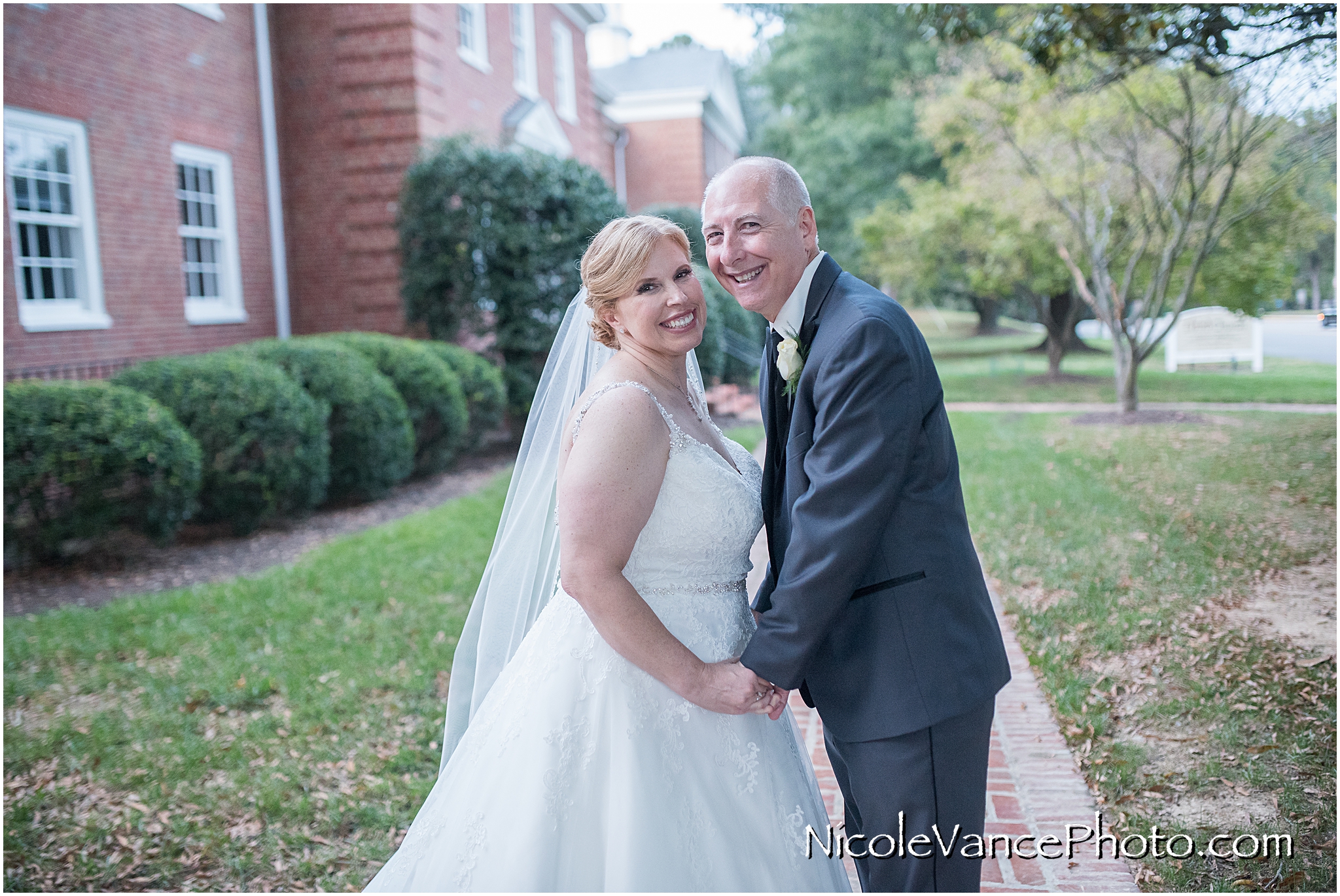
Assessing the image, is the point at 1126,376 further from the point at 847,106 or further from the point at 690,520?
the point at 847,106

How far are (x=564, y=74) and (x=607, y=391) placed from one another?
20.9m

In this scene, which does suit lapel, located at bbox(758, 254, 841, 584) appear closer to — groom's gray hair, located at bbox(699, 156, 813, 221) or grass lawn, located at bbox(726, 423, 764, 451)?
groom's gray hair, located at bbox(699, 156, 813, 221)

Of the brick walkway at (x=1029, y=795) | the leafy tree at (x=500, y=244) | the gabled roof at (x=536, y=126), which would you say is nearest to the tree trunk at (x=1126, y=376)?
the leafy tree at (x=500, y=244)

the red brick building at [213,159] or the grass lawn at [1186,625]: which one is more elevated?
the red brick building at [213,159]

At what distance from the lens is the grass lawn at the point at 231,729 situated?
371 cm

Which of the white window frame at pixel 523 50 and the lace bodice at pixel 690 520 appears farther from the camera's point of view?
the white window frame at pixel 523 50

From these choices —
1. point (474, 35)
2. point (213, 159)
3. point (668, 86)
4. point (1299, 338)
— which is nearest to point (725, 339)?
point (474, 35)

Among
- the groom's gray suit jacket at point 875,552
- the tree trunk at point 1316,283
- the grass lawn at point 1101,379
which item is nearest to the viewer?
the groom's gray suit jacket at point 875,552

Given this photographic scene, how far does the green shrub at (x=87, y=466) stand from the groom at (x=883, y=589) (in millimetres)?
6508

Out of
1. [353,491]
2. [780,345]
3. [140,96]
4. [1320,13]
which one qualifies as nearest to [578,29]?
[140,96]

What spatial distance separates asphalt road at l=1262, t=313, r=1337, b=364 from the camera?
506 inches

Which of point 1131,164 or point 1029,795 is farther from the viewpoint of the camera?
point 1131,164

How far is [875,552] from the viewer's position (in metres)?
2.20

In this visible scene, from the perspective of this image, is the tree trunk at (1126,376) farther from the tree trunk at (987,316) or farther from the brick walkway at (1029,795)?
the tree trunk at (987,316)
